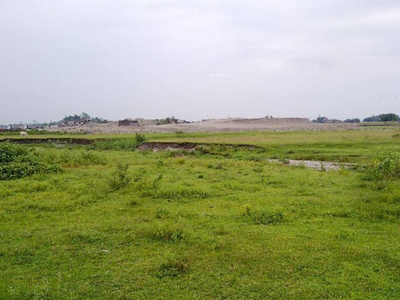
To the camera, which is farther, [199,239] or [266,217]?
[266,217]

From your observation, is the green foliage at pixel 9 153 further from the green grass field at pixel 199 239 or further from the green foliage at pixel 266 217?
the green foliage at pixel 266 217

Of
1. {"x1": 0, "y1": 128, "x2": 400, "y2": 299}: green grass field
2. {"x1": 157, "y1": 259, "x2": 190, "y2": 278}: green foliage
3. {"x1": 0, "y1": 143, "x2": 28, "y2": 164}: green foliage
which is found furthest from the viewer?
{"x1": 0, "y1": 143, "x2": 28, "y2": 164}: green foliage

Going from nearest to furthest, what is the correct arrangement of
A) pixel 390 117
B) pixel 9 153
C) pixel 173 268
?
pixel 173 268 < pixel 9 153 < pixel 390 117

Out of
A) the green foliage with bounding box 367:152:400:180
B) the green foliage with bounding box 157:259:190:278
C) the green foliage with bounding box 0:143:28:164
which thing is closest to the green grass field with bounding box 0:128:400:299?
the green foliage with bounding box 157:259:190:278

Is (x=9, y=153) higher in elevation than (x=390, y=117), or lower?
lower

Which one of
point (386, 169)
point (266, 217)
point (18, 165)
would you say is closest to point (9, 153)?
point (18, 165)

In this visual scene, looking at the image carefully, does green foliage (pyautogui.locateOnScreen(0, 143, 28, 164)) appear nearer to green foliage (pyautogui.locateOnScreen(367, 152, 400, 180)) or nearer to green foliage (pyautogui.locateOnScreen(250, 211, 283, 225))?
green foliage (pyautogui.locateOnScreen(250, 211, 283, 225))

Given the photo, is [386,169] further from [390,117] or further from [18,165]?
[390,117]

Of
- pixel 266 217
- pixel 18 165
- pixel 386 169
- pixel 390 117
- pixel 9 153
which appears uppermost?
pixel 390 117

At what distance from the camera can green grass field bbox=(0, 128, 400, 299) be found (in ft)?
17.4

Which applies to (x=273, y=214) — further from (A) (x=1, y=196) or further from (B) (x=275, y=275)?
(A) (x=1, y=196)

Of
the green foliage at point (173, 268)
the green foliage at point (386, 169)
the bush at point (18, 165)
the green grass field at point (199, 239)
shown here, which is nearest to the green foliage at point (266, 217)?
the green grass field at point (199, 239)

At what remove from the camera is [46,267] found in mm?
5949

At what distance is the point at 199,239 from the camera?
7.12m
